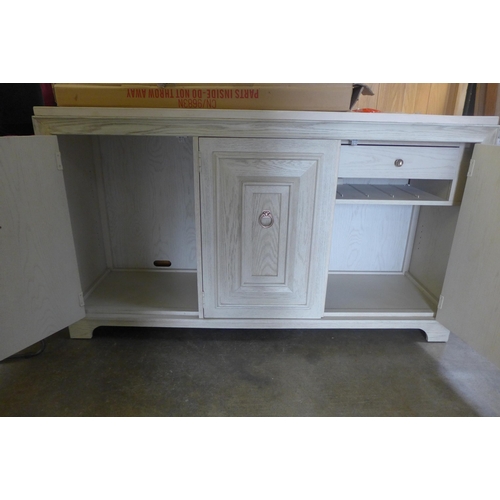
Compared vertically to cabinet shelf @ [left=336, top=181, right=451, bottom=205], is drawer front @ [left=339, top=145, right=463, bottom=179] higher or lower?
higher

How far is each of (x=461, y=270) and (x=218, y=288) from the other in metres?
0.90

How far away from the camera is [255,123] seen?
1155 mm

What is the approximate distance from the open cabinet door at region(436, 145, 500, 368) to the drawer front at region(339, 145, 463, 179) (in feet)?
0.26

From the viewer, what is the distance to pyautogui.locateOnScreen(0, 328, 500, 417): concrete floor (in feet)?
3.68

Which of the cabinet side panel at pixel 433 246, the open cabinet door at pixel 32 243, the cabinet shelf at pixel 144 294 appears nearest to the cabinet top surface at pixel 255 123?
the open cabinet door at pixel 32 243

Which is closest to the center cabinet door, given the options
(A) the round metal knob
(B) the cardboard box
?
(A) the round metal knob

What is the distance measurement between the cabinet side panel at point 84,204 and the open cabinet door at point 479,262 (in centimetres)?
148

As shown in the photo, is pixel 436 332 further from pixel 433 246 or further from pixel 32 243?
pixel 32 243

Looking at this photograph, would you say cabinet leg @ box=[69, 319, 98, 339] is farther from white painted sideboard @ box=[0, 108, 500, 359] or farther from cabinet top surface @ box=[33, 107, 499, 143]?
cabinet top surface @ box=[33, 107, 499, 143]

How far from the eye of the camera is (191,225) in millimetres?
1737

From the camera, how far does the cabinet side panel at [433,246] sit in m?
1.47

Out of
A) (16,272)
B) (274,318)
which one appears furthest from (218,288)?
(16,272)

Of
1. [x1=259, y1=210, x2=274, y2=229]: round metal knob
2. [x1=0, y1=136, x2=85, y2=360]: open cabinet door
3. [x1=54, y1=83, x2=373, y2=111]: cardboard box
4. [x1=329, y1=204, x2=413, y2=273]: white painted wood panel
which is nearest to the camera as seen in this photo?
[x1=0, y1=136, x2=85, y2=360]: open cabinet door

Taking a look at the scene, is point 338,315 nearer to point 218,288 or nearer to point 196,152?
point 218,288
